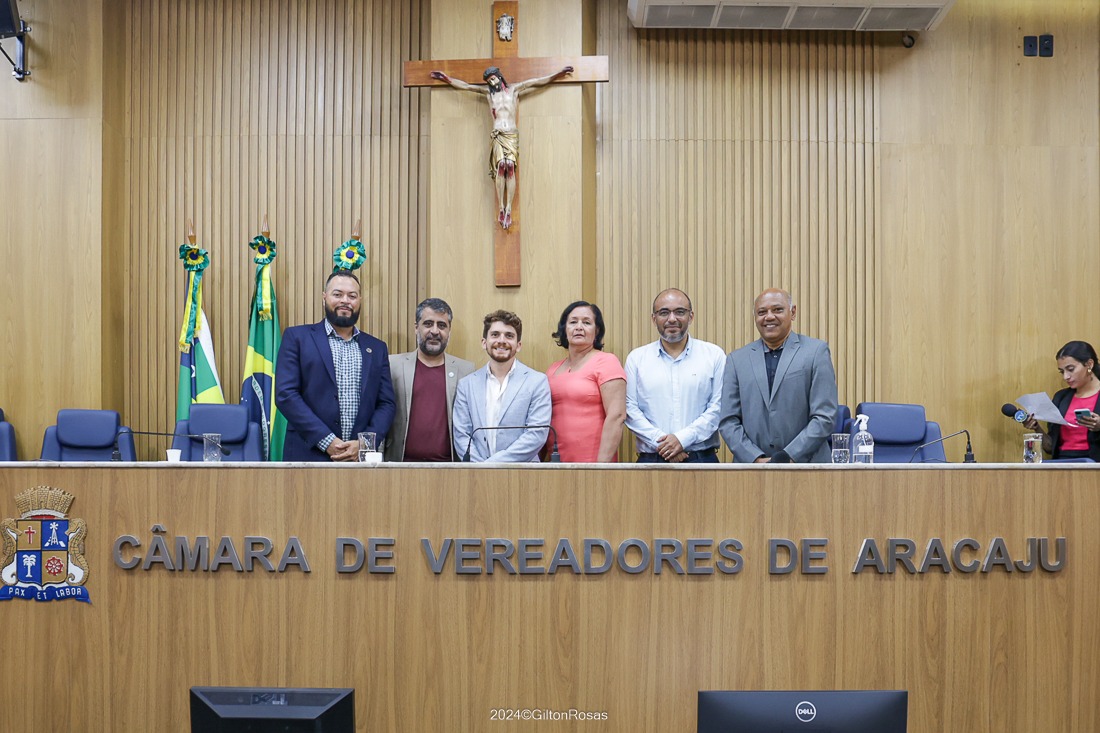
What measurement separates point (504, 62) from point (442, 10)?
0.52 metres

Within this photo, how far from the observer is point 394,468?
287 cm

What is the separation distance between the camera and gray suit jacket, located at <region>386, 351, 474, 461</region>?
4156mm

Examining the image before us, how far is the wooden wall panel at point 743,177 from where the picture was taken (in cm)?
574

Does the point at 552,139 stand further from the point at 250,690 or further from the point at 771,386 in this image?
the point at 250,690

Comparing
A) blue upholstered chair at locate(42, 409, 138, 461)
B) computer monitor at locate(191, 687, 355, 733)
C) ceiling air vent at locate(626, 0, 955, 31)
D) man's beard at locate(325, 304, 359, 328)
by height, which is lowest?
computer monitor at locate(191, 687, 355, 733)

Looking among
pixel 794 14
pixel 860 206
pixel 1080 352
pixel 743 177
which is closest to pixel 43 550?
pixel 743 177

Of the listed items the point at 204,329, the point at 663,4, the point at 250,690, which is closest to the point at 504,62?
the point at 663,4

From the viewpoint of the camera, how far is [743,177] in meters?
5.76

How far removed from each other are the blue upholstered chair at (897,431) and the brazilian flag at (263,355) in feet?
10.3

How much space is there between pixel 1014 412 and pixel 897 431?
0.96 m

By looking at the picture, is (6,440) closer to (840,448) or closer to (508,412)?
(508,412)

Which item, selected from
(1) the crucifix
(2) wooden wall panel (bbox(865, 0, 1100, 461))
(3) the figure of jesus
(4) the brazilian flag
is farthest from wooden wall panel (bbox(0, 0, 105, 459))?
(2) wooden wall panel (bbox(865, 0, 1100, 461))

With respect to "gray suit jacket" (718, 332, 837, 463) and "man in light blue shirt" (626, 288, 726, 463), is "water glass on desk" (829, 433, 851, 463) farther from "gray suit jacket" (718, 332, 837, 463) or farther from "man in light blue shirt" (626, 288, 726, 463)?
"man in light blue shirt" (626, 288, 726, 463)

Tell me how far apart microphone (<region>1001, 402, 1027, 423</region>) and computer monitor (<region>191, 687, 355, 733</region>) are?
149 inches
